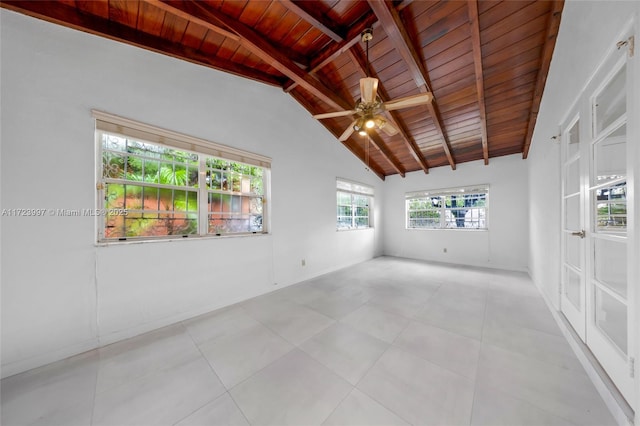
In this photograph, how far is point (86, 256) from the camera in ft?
6.60

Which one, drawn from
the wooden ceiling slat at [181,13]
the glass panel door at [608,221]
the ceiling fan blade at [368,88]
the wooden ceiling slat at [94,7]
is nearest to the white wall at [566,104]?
the glass panel door at [608,221]

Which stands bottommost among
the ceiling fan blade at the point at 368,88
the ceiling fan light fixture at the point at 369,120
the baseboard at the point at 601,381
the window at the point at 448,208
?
the baseboard at the point at 601,381

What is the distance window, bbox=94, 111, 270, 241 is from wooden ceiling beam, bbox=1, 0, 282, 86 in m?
0.82

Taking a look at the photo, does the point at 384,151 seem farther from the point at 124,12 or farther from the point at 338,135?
the point at 124,12

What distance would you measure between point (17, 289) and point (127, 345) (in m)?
0.95

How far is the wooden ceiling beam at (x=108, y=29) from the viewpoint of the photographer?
5.99ft

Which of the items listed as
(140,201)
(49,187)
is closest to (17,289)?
(49,187)

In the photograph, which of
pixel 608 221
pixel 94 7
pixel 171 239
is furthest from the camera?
pixel 171 239

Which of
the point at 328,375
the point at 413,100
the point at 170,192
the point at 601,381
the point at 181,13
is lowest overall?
the point at 328,375

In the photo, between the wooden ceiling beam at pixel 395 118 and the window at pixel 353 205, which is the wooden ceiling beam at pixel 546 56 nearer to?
the wooden ceiling beam at pixel 395 118

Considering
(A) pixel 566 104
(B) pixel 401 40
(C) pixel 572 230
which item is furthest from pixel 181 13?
(C) pixel 572 230

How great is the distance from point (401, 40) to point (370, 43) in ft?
1.56

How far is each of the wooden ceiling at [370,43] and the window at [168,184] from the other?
102 cm

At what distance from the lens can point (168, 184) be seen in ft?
8.48
